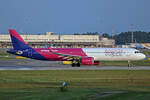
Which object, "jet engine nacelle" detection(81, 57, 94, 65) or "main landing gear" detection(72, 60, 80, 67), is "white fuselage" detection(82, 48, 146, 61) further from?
"main landing gear" detection(72, 60, 80, 67)

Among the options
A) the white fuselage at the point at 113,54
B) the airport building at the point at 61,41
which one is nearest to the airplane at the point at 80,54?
the white fuselage at the point at 113,54

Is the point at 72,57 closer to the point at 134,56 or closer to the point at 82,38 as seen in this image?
the point at 134,56

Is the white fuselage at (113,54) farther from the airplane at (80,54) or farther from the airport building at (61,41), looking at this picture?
the airport building at (61,41)

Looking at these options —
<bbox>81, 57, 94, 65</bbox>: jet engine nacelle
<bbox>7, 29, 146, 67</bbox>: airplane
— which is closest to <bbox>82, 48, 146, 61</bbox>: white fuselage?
<bbox>7, 29, 146, 67</bbox>: airplane

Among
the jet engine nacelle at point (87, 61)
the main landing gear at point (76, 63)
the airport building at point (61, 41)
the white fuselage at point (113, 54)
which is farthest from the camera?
the airport building at point (61, 41)

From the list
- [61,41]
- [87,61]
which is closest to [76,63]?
[87,61]

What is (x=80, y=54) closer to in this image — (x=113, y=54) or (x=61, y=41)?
(x=113, y=54)

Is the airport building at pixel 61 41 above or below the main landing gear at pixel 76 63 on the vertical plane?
above

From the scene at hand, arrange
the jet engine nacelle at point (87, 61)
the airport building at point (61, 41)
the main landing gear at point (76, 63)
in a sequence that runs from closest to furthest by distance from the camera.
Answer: the jet engine nacelle at point (87, 61), the main landing gear at point (76, 63), the airport building at point (61, 41)

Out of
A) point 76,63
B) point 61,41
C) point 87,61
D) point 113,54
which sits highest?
point 61,41

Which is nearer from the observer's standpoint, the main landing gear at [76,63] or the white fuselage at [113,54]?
the main landing gear at [76,63]

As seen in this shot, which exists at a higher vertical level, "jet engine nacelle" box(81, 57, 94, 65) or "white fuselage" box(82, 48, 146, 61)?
"white fuselage" box(82, 48, 146, 61)

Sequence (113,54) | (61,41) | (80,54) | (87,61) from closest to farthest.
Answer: (87,61) < (113,54) < (80,54) < (61,41)

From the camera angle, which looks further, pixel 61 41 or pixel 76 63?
pixel 61 41
